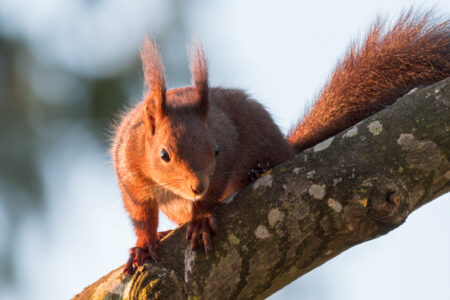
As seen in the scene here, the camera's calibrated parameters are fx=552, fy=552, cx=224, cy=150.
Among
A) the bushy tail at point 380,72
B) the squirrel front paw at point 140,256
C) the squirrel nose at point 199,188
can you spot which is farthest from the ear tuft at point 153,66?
the bushy tail at point 380,72

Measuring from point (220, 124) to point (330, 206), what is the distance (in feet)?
3.82

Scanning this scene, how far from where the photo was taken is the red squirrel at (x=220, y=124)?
8.63ft

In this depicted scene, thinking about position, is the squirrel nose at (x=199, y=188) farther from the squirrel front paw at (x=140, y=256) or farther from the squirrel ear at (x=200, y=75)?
the squirrel ear at (x=200, y=75)

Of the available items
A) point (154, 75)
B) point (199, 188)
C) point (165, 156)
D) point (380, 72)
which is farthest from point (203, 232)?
point (380, 72)

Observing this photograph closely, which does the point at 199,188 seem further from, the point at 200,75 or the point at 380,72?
the point at 380,72

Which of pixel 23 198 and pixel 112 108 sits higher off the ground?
pixel 112 108

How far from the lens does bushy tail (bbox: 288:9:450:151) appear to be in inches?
108

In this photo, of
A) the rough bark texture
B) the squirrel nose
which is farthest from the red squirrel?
the rough bark texture

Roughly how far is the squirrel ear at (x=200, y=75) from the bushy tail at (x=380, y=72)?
659 millimetres

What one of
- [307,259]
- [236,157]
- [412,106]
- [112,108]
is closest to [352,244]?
[307,259]

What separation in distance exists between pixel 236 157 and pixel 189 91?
490 mm

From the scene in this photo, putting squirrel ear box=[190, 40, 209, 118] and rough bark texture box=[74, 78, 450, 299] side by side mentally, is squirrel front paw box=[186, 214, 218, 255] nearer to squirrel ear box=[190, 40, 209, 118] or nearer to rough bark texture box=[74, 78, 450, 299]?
rough bark texture box=[74, 78, 450, 299]

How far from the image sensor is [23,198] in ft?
12.3

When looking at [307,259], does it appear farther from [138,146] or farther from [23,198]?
[23,198]
